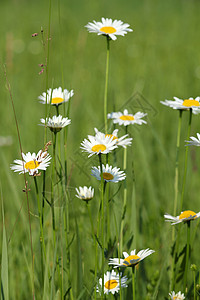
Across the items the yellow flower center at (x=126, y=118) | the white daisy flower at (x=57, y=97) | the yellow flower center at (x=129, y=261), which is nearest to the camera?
the yellow flower center at (x=129, y=261)

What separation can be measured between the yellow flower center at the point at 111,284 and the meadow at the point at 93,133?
0.09ft

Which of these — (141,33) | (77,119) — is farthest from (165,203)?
(141,33)

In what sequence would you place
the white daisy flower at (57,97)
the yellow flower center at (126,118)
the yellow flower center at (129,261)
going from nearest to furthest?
1. the yellow flower center at (129,261)
2. the white daisy flower at (57,97)
3. the yellow flower center at (126,118)

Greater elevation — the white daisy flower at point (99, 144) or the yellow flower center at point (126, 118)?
the yellow flower center at point (126, 118)

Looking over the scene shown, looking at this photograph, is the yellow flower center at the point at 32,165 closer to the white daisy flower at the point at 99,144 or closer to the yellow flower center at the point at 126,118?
the white daisy flower at the point at 99,144

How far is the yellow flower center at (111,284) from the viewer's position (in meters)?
0.71

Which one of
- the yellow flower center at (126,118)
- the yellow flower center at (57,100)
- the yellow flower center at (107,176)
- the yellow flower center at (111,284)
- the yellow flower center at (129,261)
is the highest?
the yellow flower center at (57,100)

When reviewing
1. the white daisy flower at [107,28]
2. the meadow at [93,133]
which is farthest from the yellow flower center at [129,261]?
the white daisy flower at [107,28]

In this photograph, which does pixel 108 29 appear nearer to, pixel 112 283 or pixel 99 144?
pixel 99 144

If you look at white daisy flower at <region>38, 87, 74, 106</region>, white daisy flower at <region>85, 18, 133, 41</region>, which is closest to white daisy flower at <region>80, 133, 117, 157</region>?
white daisy flower at <region>38, 87, 74, 106</region>

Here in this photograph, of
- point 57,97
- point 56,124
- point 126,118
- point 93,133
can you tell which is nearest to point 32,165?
point 56,124

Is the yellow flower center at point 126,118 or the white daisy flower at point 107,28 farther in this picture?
the yellow flower center at point 126,118

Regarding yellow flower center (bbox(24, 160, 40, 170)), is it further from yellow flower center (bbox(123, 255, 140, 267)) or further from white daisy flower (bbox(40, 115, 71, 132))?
yellow flower center (bbox(123, 255, 140, 267))

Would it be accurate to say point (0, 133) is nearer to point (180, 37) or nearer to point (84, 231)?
point (84, 231)
